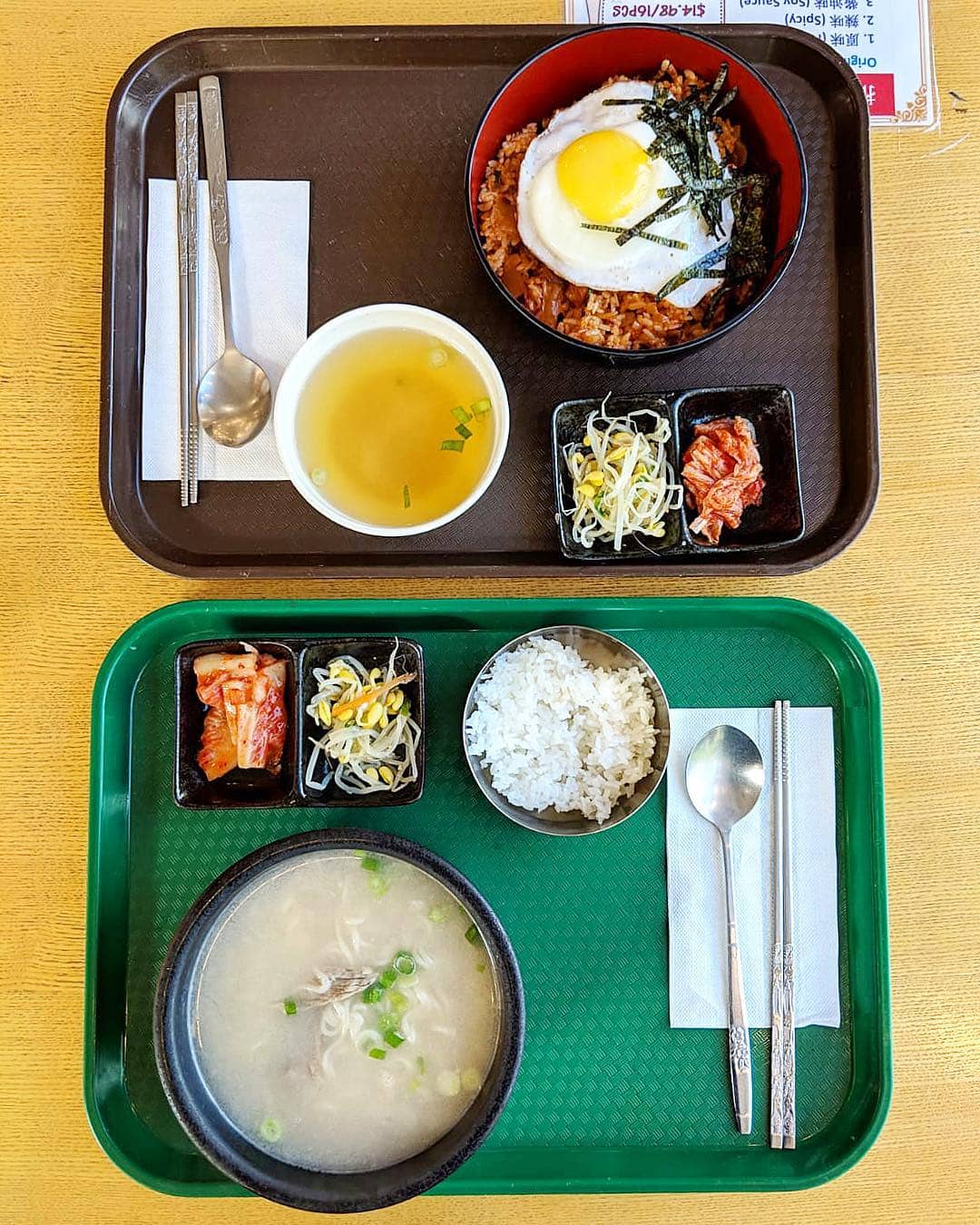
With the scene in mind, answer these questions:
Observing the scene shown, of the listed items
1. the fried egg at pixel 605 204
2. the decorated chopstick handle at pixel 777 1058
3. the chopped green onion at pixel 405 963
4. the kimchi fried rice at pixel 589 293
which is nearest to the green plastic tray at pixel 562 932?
the decorated chopstick handle at pixel 777 1058

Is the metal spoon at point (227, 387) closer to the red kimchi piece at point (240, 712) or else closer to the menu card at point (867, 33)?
the red kimchi piece at point (240, 712)

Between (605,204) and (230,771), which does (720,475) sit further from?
(230,771)

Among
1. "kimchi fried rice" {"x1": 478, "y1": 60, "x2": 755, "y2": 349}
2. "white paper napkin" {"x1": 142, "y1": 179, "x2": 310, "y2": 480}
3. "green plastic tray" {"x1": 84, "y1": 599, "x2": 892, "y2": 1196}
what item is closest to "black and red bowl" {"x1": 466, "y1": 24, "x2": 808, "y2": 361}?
"kimchi fried rice" {"x1": 478, "y1": 60, "x2": 755, "y2": 349}

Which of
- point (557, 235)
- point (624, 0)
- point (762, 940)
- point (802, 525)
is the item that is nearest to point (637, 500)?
point (802, 525)

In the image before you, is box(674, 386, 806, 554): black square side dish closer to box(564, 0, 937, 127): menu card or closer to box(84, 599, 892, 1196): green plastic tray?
box(84, 599, 892, 1196): green plastic tray

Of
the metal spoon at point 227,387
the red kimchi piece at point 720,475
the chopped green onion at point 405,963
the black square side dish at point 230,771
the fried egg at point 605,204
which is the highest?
the fried egg at point 605,204

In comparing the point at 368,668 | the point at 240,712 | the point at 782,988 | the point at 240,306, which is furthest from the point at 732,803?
the point at 240,306
